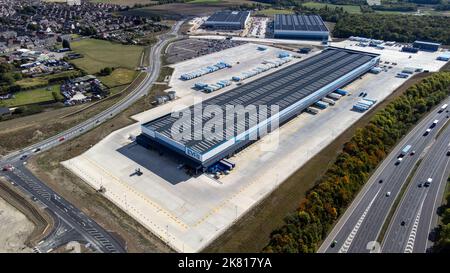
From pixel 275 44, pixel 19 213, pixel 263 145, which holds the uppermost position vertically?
pixel 275 44

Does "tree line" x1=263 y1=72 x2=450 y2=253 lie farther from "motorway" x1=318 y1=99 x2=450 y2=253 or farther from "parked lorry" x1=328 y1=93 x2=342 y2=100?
"parked lorry" x1=328 y1=93 x2=342 y2=100

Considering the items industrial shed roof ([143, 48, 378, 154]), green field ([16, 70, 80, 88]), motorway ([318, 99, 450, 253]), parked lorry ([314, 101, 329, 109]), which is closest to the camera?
motorway ([318, 99, 450, 253])

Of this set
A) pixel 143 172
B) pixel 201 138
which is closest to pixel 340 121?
pixel 201 138

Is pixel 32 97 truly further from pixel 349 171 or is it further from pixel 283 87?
pixel 349 171

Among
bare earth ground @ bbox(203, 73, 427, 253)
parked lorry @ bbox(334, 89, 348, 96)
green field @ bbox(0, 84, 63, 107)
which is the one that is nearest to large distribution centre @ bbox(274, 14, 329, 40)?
parked lorry @ bbox(334, 89, 348, 96)

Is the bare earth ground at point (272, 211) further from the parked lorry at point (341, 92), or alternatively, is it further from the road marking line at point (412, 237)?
the parked lorry at point (341, 92)

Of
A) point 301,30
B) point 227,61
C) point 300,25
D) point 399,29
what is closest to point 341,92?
point 227,61
